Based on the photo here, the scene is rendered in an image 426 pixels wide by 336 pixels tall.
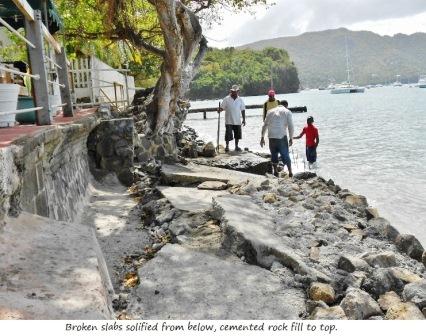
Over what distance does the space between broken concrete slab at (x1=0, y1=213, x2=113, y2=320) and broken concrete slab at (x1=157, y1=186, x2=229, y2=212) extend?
293 cm

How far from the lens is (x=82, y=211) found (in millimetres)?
6199

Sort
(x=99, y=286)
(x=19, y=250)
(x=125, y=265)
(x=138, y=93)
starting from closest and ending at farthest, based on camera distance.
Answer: (x=99, y=286), (x=19, y=250), (x=125, y=265), (x=138, y=93)

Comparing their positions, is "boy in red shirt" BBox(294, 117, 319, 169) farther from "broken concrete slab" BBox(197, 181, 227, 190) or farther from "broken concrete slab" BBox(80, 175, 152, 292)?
"broken concrete slab" BBox(80, 175, 152, 292)

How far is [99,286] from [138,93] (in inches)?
669

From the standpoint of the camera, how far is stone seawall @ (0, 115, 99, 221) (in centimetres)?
300

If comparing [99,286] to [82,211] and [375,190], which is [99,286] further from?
[375,190]

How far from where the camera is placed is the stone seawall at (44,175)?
3.00 m

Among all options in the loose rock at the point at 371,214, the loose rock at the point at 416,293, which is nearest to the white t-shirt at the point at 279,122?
the loose rock at the point at 371,214

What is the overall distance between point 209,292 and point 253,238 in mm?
933

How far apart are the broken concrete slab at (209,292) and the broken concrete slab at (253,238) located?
161 millimetres

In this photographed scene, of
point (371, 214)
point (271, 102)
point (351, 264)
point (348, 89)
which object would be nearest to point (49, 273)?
point (351, 264)

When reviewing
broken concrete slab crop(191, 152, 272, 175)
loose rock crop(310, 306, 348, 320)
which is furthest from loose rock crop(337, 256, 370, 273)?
broken concrete slab crop(191, 152, 272, 175)

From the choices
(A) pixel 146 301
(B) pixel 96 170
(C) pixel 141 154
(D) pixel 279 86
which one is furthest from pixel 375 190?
(D) pixel 279 86

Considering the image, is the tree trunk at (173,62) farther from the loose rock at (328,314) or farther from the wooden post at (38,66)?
the loose rock at (328,314)
